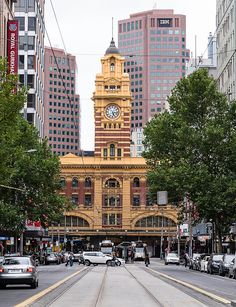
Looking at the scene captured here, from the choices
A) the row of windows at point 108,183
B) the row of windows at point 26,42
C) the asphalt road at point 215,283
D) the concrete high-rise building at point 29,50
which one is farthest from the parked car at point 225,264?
the row of windows at point 108,183

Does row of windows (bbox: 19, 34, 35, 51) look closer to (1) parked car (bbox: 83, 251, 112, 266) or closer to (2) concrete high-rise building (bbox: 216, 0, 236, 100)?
(2) concrete high-rise building (bbox: 216, 0, 236, 100)

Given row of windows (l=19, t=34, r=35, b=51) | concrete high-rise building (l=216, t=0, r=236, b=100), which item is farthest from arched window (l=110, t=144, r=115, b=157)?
concrete high-rise building (l=216, t=0, r=236, b=100)

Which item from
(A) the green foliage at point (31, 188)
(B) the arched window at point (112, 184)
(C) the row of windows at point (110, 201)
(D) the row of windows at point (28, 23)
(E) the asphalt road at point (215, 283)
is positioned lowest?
(E) the asphalt road at point (215, 283)

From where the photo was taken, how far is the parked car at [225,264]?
49531 millimetres

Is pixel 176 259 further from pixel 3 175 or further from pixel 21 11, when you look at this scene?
pixel 3 175

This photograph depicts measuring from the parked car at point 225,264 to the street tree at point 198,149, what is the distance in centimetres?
864

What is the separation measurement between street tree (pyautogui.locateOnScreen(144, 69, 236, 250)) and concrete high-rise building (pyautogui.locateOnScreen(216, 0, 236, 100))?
727 inches

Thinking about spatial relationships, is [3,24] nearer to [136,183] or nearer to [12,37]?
[12,37]

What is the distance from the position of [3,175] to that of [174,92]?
101 feet

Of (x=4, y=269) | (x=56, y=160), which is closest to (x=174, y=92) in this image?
(x=56, y=160)

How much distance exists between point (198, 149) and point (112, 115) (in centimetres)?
8409

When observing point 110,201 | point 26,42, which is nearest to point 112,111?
point 110,201

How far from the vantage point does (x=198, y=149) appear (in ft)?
202

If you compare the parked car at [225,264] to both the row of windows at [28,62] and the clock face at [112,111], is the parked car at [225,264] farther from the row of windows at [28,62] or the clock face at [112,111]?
the clock face at [112,111]
